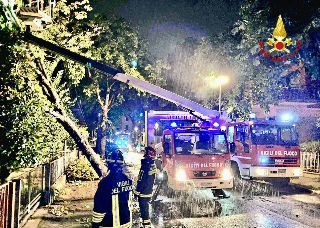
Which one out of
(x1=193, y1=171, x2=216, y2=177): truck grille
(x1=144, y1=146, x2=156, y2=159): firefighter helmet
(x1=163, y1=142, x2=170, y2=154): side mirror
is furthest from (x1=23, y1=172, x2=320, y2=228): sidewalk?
(x1=163, y1=142, x2=170, y2=154): side mirror

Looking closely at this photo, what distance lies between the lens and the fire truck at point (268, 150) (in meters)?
11.1

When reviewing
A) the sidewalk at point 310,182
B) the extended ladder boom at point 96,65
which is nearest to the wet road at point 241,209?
the sidewalk at point 310,182

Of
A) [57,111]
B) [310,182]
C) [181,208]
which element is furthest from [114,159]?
[310,182]

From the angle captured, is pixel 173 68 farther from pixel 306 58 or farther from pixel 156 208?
pixel 156 208

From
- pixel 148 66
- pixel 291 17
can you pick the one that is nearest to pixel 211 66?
pixel 148 66

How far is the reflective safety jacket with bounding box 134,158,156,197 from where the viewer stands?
5785 millimetres

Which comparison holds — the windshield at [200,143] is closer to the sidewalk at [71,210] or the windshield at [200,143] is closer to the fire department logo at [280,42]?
the sidewalk at [71,210]

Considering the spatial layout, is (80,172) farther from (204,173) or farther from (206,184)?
(206,184)

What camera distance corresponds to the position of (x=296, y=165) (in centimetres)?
1123

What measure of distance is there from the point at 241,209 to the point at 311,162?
873cm

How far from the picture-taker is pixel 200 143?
32.1ft

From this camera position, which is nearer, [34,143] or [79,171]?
[34,143]

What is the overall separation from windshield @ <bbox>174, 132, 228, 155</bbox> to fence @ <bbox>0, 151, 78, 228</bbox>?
160 inches

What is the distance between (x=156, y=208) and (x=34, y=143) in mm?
3893
